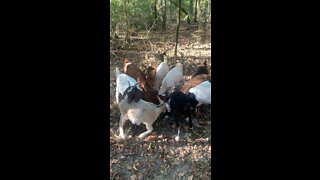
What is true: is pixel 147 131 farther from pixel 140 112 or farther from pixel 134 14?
pixel 134 14

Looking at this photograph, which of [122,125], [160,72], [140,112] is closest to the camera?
[122,125]

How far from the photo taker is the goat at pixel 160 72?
257cm

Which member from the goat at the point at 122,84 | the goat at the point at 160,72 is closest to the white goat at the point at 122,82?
the goat at the point at 122,84

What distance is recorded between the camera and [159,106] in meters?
2.42

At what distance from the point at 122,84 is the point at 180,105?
0.36 m

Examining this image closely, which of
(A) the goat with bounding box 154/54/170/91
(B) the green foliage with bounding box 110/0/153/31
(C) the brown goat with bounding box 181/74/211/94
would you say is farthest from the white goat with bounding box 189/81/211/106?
(B) the green foliage with bounding box 110/0/153/31

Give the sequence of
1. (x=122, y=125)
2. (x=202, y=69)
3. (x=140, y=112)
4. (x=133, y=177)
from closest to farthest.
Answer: (x=133, y=177), (x=122, y=125), (x=140, y=112), (x=202, y=69)

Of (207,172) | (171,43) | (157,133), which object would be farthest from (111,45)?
(207,172)

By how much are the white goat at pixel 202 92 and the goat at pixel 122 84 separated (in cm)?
39

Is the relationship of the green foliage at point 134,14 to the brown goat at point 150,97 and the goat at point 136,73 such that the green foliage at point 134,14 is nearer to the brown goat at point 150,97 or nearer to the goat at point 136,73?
the goat at point 136,73

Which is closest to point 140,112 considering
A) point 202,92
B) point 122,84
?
point 122,84

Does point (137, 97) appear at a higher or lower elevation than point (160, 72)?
lower

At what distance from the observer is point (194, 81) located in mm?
2533
